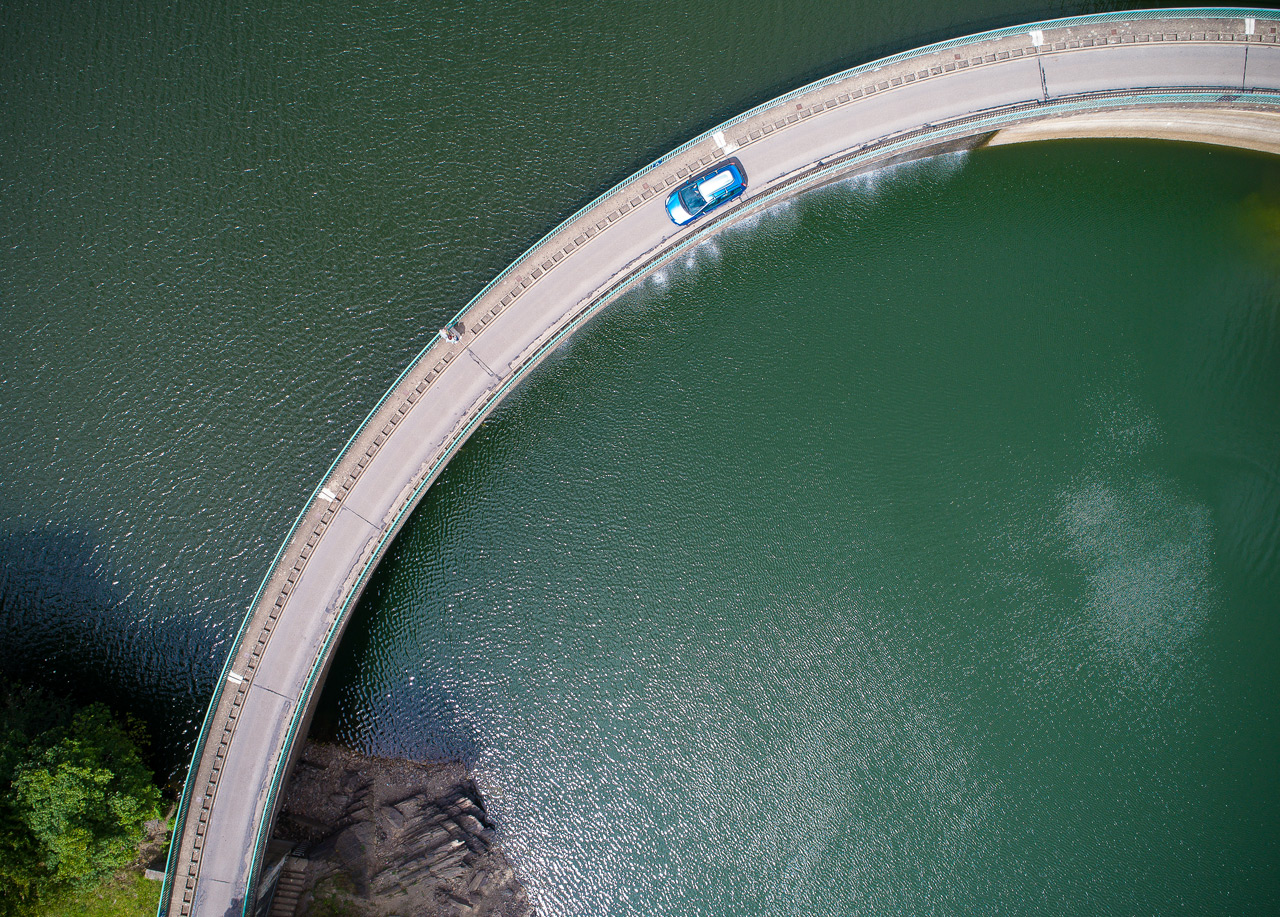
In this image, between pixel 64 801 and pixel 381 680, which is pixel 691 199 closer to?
pixel 381 680

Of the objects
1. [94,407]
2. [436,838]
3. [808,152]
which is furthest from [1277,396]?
[94,407]

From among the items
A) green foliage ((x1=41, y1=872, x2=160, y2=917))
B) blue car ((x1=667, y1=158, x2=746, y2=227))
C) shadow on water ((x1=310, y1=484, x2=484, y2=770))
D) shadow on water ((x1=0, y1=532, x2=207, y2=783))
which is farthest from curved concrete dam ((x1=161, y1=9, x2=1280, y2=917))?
green foliage ((x1=41, y1=872, x2=160, y2=917))

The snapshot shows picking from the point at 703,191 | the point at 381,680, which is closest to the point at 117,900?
the point at 381,680

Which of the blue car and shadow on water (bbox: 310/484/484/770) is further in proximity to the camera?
shadow on water (bbox: 310/484/484/770)

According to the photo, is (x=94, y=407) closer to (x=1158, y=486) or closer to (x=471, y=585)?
(x=471, y=585)

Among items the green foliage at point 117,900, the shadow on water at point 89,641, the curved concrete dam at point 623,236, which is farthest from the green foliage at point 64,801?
the curved concrete dam at point 623,236

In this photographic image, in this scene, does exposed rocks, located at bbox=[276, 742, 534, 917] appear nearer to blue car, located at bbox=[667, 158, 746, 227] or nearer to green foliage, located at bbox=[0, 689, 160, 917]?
green foliage, located at bbox=[0, 689, 160, 917]
